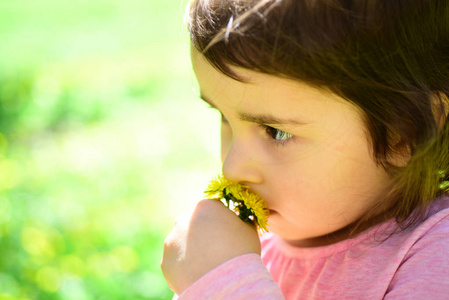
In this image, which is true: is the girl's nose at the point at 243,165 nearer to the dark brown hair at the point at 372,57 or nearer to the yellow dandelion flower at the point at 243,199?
the yellow dandelion flower at the point at 243,199

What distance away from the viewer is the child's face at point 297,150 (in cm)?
136

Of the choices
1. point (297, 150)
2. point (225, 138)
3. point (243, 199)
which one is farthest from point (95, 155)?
point (297, 150)

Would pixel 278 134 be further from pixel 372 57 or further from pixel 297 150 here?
pixel 372 57

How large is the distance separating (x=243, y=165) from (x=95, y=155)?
291 cm

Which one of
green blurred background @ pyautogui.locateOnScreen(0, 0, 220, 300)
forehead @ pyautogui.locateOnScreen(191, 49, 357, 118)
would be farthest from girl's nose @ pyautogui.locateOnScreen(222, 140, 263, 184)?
green blurred background @ pyautogui.locateOnScreen(0, 0, 220, 300)

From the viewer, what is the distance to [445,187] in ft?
5.12

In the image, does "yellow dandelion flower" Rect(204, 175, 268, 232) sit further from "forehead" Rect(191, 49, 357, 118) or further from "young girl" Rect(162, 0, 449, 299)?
"forehead" Rect(191, 49, 357, 118)

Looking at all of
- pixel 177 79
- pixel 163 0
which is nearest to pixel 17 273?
pixel 177 79

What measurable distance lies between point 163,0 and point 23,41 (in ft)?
8.62

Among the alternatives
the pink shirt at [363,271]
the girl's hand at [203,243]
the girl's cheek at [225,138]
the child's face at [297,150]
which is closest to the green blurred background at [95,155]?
the girl's cheek at [225,138]

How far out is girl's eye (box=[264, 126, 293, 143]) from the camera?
4.68 ft

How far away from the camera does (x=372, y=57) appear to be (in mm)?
1300

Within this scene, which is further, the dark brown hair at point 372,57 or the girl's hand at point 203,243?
the girl's hand at point 203,243

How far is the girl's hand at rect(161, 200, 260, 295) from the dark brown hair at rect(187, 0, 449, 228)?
1.17 ft
